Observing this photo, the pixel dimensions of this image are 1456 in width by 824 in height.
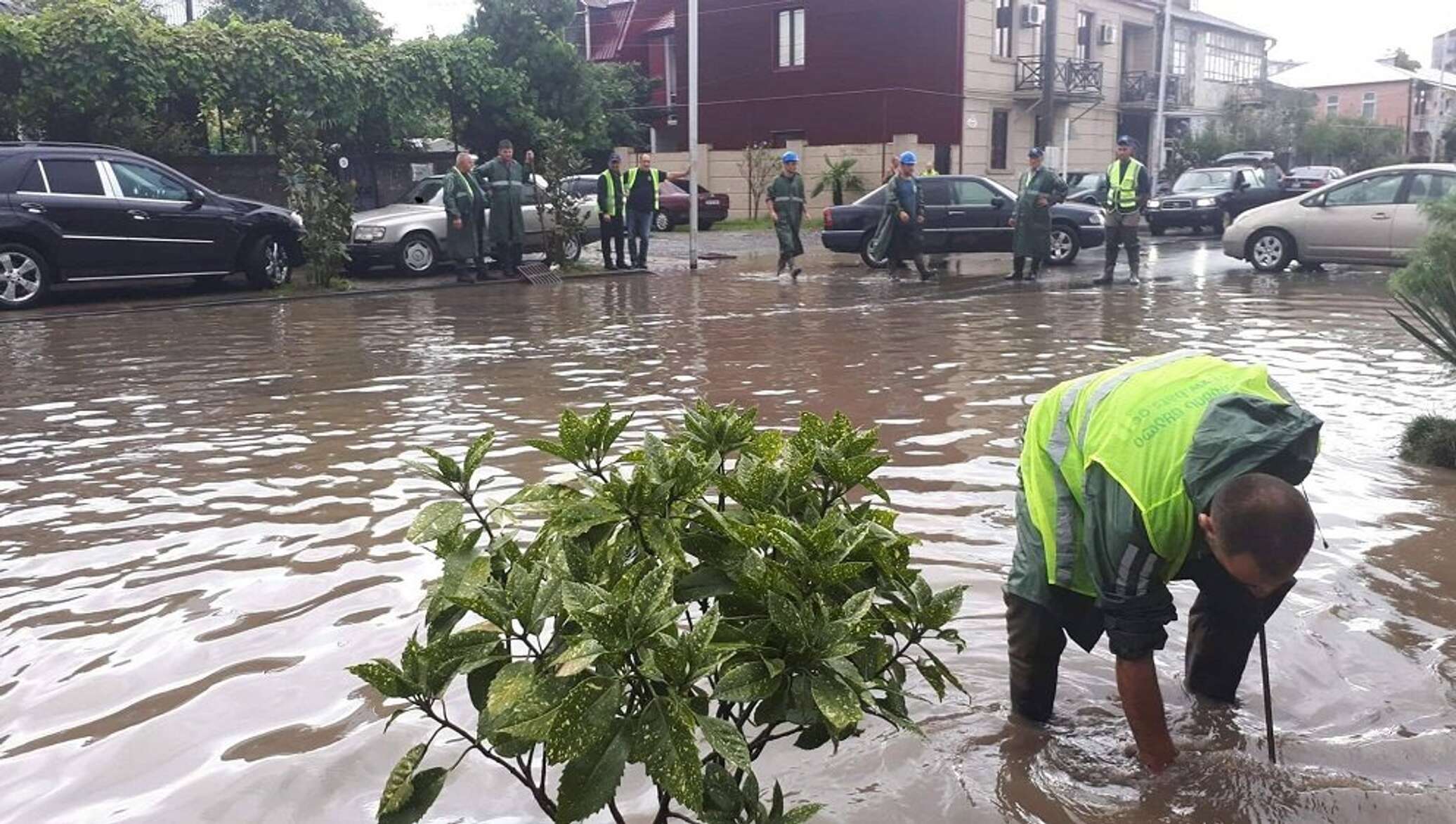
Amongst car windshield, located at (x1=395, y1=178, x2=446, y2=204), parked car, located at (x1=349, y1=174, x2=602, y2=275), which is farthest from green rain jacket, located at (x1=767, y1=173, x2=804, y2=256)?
car windshield, located at (x1=395, y1=178, x2=446, y2=204)

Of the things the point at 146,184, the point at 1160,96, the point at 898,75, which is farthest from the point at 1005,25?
the point at 146,184

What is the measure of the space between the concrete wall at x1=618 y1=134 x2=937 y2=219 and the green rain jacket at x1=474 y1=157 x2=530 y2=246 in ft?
47.6

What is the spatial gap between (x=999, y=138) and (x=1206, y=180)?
379 inches

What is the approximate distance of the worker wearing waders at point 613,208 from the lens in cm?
1633

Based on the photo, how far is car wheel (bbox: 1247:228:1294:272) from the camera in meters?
16.2

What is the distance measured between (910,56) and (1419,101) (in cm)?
4164

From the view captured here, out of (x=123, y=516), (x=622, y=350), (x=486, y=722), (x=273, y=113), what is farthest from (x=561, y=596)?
(x=273, y=113)

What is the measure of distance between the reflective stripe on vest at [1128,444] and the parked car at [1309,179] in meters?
25.6

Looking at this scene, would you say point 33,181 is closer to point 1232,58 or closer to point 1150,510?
point 1150,510

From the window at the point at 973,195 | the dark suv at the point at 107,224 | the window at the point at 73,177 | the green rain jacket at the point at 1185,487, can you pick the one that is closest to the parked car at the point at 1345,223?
the window at the point at 973,195

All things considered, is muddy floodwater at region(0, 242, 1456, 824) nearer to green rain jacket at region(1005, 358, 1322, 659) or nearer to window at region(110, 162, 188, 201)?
green rain jacket at region(1005, 358, 1322, 659)

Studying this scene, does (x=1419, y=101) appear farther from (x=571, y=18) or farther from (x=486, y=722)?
(x=486, y=722)

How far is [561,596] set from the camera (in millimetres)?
1934

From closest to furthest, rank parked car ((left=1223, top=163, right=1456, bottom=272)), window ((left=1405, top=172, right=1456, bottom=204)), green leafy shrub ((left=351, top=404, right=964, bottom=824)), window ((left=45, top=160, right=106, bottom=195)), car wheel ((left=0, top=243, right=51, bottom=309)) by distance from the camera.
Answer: green leafy shrub ((left=351, top=404, right=964, bottom=824))
car wheel ((left=0, top=243, right=51, bottom=309))
window ((left=45, top=160, right=106, bottom=195))
window ((left=1405, top=172, right=1456, bottom=204))
parked car ((left=1223, top=163, right=1456, bottom=272))
